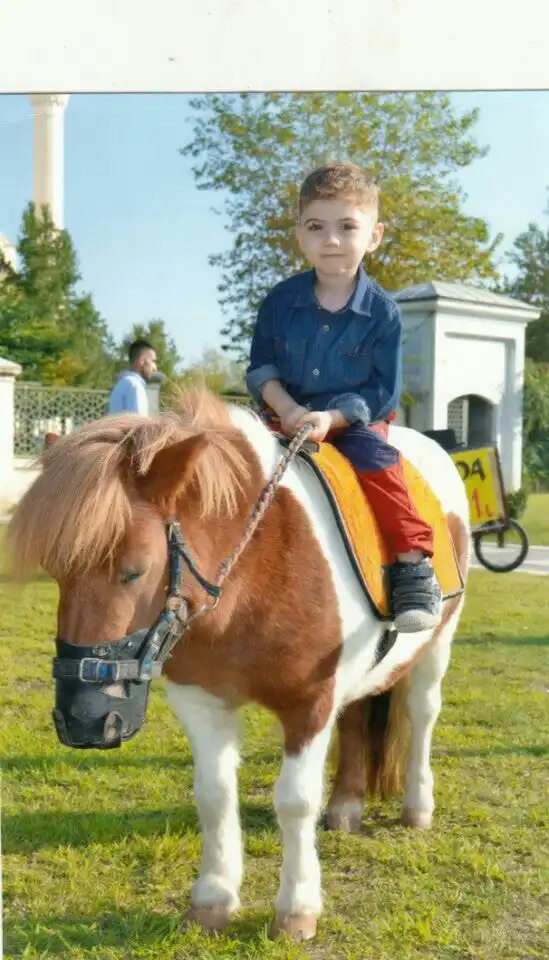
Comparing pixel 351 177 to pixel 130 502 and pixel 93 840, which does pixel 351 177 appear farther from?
pixel 93 840

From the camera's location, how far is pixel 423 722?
3375 mm

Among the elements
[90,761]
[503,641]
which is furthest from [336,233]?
[503,641]

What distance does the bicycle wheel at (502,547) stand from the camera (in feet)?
14.4

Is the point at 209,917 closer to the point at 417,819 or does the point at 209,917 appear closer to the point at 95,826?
the point at 95,826

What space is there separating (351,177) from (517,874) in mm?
2110

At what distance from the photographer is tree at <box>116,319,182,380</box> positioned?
3.00 meters

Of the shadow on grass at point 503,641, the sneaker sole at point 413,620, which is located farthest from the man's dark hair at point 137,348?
the shadow on grass at point 503,641

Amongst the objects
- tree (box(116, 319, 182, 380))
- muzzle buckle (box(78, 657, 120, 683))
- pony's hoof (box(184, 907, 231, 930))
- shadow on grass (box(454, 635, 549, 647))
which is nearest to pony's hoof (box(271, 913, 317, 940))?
pony's hoof (box(184, 907, 231, 930))

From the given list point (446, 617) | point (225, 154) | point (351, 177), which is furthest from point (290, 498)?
point (225, 154)

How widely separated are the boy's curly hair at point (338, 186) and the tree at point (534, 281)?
87cm

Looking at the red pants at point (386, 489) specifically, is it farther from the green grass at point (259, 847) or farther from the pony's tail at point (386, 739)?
the pony's tail at point (386, 739)

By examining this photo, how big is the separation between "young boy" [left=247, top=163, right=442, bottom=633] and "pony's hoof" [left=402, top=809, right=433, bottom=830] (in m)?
0.97

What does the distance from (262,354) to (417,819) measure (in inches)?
68.5

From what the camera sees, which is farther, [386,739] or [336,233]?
[386,739]
